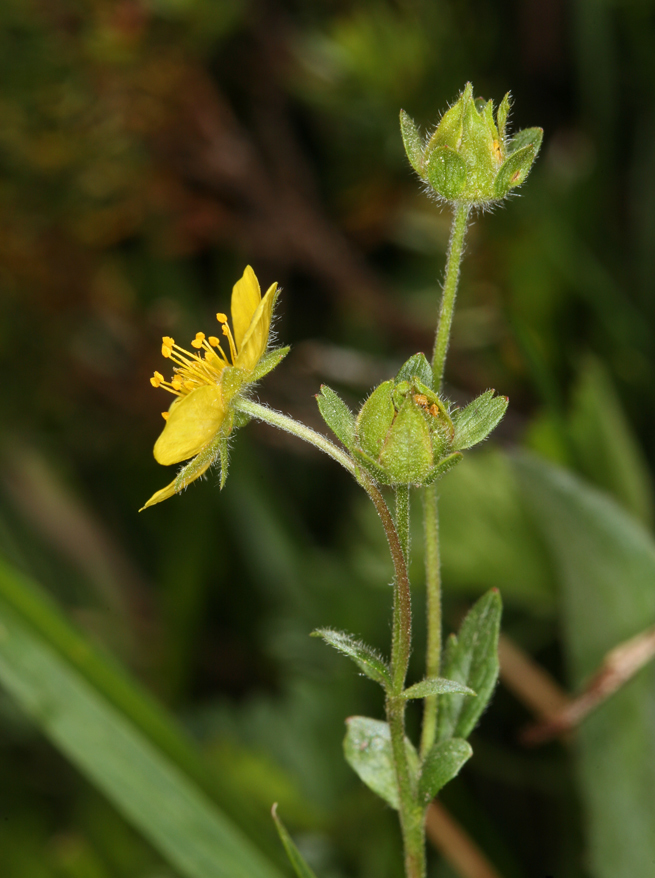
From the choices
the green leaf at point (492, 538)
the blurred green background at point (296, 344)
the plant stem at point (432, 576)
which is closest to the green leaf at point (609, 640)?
the blurred green background at point (296, 344)

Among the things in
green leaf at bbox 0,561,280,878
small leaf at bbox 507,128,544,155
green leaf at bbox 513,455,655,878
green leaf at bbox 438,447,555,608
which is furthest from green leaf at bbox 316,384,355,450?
green leaf at bbox 438,447,555,608

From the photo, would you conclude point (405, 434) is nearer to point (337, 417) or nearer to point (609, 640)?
point (337, 417)

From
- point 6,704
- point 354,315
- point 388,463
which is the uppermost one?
point 354,315

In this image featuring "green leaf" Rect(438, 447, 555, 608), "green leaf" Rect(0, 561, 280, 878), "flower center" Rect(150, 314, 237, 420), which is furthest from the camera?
"green leaf" Rect(438, 447, 555, 608)

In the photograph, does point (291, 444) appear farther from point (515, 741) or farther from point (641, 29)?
point (641, 29)

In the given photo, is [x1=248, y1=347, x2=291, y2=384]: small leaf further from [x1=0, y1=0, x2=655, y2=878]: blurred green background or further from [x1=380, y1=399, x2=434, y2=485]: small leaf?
[x1=0, y1=0, x2=655, y2=878]: blurred green background

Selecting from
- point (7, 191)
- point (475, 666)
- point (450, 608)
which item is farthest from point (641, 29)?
point (475, 666)

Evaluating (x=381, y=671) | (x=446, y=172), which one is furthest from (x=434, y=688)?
(x=446, y=172)
